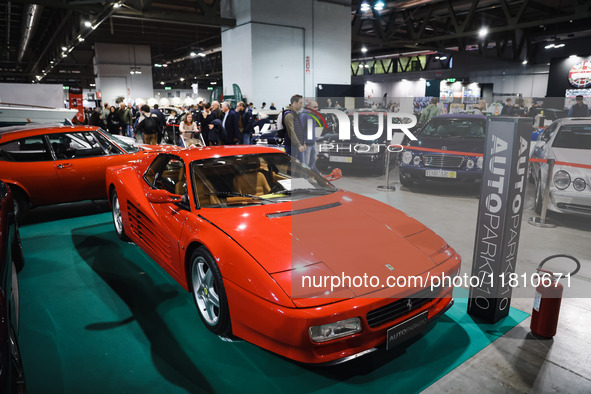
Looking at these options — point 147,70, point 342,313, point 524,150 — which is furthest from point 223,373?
point 147,70

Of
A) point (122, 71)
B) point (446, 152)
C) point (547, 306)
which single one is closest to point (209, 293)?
point (547, 306)

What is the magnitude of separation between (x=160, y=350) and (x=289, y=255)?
1.11m

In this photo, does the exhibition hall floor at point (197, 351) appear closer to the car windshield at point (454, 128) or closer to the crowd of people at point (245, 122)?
the crowd of people at point (245, 122)

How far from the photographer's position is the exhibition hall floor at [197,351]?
2.26 m

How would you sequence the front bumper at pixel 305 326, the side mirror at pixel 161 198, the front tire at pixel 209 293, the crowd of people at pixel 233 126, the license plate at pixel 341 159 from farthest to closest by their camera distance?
the license plate at pixel 341 159
the crowd of people at pixel 233 126
the side mirror at pixel 161 198
the front tire at pixel 209 293
the front bumper at pixel 305 326

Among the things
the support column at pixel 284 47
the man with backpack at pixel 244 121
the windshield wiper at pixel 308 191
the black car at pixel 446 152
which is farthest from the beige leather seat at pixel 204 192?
the support column at pixel 284 47

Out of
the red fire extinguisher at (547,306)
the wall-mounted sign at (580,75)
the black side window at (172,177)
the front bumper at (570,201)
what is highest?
the wall-mounted sign at (580,75)

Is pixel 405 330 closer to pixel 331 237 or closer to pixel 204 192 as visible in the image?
pixel 331 237

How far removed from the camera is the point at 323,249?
2.39 meters

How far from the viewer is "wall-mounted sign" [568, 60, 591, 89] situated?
16.4m

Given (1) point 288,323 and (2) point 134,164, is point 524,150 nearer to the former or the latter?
(1) point 288,323

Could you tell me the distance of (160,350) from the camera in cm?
257

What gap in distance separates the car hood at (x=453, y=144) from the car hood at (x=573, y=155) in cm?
155

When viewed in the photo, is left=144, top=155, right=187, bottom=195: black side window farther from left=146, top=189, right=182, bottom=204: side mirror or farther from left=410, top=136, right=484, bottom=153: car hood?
left=410, top=136, right=484, bottom=153: car hood
